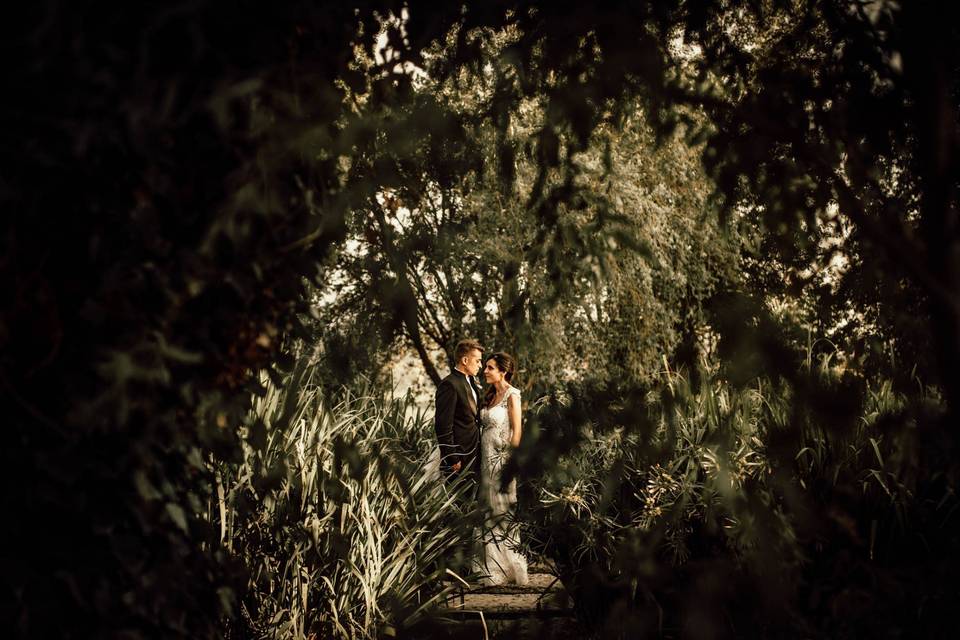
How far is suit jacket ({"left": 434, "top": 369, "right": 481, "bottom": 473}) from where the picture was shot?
26.5 feet

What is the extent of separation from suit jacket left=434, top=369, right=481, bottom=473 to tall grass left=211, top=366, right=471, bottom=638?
2.85 metres

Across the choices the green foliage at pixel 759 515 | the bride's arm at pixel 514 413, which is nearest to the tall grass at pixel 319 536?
the green foliage at pixel 759 515

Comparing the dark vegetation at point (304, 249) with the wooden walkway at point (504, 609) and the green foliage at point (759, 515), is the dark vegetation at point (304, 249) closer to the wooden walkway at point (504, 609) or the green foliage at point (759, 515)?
the green foliage at point (759, 515)

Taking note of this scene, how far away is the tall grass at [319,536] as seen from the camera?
4113 millimetres

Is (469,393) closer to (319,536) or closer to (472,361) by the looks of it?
Answer: (472,361)

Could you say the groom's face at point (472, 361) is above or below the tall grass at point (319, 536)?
above

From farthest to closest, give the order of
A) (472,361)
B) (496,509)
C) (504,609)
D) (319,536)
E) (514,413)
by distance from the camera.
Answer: (472,361) < (514,413) < (496,509) < (504,609) < (319,536)

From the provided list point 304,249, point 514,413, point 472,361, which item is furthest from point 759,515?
point 472,361

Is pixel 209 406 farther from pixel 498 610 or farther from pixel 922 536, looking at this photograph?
pixel 498 610

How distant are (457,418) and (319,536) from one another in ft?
13.2

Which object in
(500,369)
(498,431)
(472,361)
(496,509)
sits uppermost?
(472,361)

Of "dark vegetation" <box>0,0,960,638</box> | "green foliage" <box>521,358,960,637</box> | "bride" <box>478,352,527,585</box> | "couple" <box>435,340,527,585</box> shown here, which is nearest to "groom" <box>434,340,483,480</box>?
"couple" <box>435,340,527,585</box>

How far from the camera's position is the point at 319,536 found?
4336 millimetres

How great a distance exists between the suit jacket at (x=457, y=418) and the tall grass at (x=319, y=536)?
285cm
